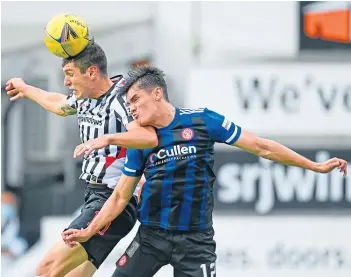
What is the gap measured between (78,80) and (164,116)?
748 millimetres

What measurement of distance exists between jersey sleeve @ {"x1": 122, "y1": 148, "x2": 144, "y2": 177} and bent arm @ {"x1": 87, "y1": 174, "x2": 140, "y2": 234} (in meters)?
0.04

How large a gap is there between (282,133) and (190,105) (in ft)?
4.03

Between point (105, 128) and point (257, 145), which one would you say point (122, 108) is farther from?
point (257, 145)

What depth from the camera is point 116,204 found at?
278 inches

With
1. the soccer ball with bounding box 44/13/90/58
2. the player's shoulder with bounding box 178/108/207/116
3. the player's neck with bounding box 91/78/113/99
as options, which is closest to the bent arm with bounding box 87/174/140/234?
the player's shoulder with bounding box 178/108/207/116

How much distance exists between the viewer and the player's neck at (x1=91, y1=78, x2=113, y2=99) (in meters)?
7.44

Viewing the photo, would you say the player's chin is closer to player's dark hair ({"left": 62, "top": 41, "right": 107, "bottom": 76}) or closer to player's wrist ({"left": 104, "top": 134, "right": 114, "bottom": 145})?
player's wrist ({"left": 104, "top": 134, "right": 114, "bottom": 145})

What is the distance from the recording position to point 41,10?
16.5 metres

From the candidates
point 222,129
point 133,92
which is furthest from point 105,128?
point 222,129

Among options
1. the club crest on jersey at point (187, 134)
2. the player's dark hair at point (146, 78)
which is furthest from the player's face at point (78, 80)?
the club crest on jersey at point (187, 134)

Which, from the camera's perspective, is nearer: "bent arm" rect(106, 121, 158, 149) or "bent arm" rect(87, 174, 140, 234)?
"bent arm" rect(106, 121, 158, 149)

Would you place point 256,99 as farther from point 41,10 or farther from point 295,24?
point 41,10

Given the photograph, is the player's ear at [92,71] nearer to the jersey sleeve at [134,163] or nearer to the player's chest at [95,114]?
the player's chest at [95,114]

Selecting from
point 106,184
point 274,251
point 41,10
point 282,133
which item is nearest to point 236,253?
point 274,251
